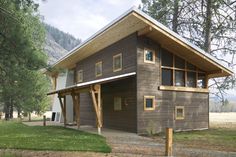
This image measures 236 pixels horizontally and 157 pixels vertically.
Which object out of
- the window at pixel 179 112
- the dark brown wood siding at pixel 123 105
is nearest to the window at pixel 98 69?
the dark brown wood siding at pixel 123 105

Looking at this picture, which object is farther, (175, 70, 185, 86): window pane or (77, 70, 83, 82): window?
(77, 70, 83, 82): window

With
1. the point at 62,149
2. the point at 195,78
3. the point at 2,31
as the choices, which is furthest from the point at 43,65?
the point at 195,78

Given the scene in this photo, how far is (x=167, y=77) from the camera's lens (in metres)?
16.8

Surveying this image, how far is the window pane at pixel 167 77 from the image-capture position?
16562 mm

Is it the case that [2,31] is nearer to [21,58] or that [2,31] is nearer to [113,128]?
[21,58]

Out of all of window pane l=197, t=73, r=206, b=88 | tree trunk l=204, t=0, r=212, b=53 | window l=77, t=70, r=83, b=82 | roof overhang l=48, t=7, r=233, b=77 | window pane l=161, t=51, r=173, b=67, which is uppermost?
tree trunk l=204, t=0, r=212, b=53

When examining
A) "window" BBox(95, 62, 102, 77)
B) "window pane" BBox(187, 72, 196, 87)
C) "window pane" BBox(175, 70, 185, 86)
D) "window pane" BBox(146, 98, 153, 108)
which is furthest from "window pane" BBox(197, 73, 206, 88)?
"window" BBox(95, 62, 102, 77)

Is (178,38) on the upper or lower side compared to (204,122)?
upper

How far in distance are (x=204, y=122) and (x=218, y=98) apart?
659 cm

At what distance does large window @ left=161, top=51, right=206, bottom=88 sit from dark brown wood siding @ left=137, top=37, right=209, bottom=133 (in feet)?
1.74

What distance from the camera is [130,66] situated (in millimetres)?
15578

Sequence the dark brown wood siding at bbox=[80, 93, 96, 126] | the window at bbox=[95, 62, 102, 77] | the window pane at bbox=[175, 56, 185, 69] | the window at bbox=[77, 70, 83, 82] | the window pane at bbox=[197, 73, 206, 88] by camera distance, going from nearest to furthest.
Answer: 1. the window pane at bbox=[175, 56, 185, 69]
2. the window pane at bbox=[197, 73, 206, 88]
3. the window at bbox=[95, 62, 102, 77]
4. the dark brown wood siding at bbox=[80, 93, 96, 126]
5. the window at bbox=[77, 70, 83, 82]

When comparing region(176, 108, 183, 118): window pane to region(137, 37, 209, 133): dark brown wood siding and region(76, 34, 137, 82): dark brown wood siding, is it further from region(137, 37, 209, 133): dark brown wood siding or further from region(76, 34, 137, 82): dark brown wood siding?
region(76, 34, 137, 82): dark brown wood siding

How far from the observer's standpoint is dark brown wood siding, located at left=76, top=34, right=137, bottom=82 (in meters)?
15.5
